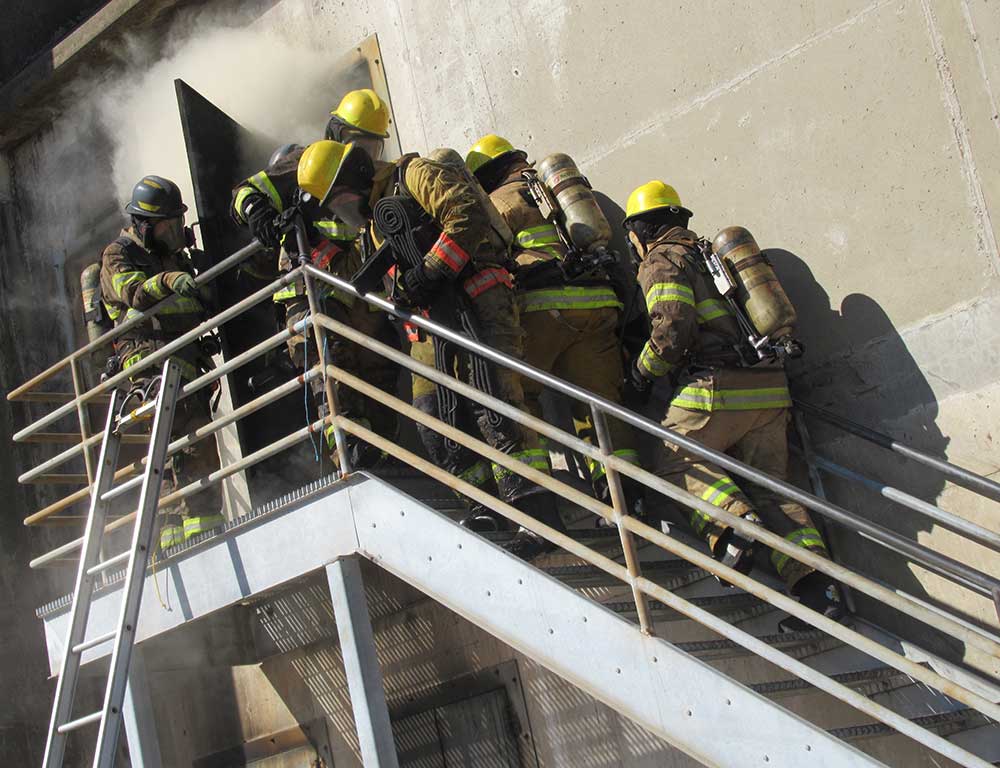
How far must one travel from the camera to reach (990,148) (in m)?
5.11

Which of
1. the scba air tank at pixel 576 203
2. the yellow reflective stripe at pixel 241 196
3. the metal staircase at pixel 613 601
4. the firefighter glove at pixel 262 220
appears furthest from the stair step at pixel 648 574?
the yellow reflective stripe at pixel 241 196

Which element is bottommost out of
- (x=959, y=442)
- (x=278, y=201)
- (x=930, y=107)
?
(x=959, y=442)

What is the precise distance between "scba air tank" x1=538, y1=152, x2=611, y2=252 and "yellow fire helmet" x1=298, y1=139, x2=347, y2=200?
1.05 metres

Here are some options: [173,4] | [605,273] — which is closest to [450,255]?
[605,273]

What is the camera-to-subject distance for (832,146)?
5543mm

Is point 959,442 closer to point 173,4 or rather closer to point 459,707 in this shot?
point 459,707

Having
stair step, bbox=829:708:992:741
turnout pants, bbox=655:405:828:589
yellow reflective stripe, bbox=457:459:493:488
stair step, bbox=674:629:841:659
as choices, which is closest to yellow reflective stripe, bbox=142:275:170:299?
yellow reflective stripe, bbox=457:459:493:488

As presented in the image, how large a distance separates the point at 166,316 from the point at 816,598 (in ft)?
12.1

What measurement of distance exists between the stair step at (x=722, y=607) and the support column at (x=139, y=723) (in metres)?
2.28

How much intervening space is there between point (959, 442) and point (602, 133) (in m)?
2.49

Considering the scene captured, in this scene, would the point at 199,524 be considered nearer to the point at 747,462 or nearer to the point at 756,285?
the point at 747,462

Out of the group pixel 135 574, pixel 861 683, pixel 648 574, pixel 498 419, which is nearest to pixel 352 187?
pixel 498 419

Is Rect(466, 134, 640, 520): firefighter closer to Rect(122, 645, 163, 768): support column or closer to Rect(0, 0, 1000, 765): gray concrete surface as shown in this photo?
Rect(0, 0, 1000, 765): gray concrete surface

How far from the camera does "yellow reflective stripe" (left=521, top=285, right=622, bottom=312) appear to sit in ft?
18.1
